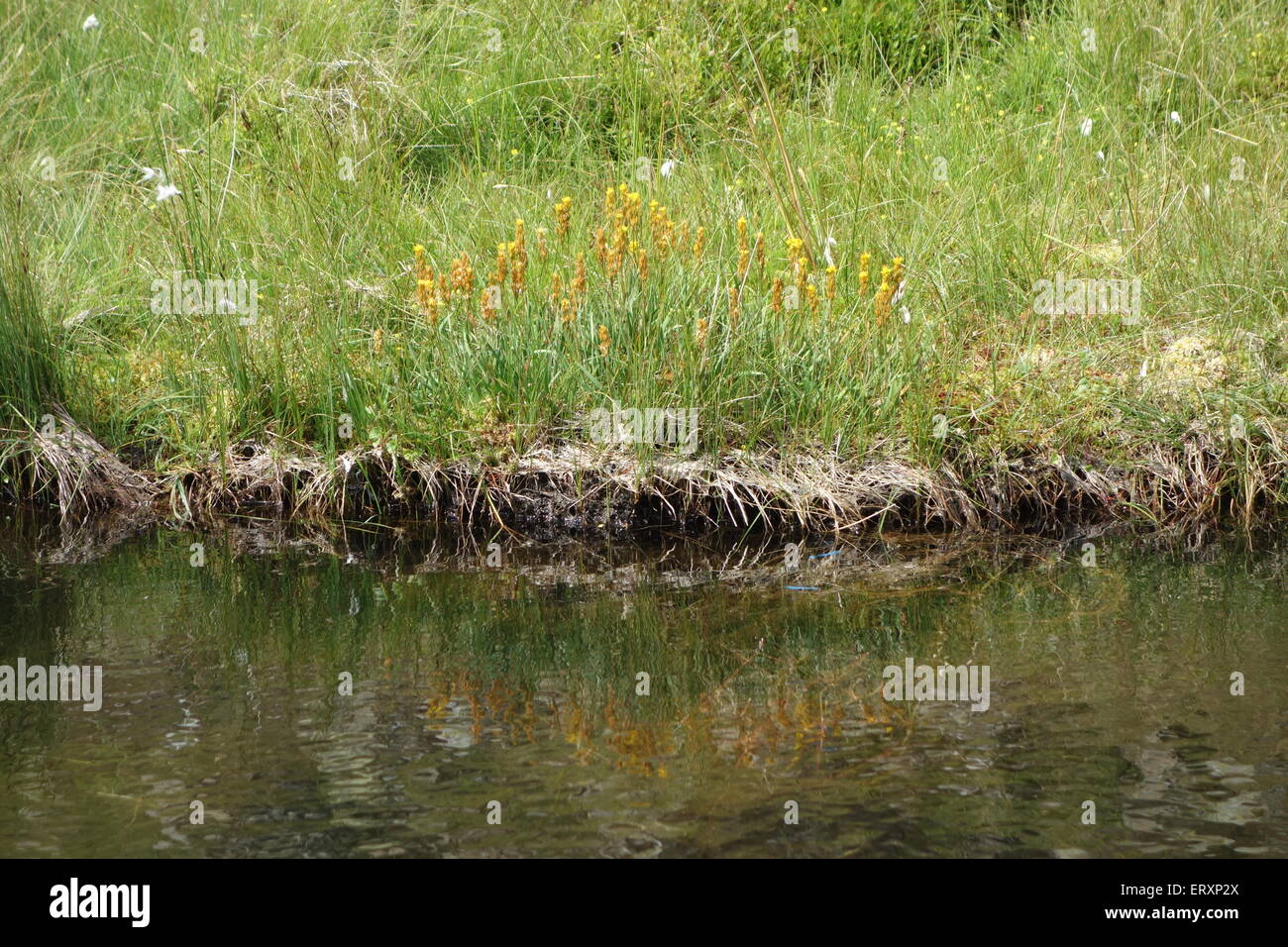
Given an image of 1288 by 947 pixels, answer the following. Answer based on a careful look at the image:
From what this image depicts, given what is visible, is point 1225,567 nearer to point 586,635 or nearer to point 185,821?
point 586,635

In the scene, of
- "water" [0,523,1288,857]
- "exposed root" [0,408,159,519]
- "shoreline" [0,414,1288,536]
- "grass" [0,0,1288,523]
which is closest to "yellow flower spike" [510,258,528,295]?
"grass" [0,0,1288,523]

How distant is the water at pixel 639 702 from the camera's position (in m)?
3.03

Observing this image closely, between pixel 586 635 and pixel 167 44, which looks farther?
pixel 167 44

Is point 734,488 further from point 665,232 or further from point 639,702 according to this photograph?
point 639,702

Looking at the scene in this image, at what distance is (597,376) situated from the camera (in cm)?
544

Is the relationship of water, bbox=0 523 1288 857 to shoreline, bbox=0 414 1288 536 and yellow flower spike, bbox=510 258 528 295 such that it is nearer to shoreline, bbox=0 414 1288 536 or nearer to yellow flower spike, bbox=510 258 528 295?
shoreline, bbox=0 414 1288 536

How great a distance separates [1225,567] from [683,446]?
6.76ft

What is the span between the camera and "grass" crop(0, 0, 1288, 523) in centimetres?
539

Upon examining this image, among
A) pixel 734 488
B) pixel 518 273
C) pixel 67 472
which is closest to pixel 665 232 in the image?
pixel 518 273

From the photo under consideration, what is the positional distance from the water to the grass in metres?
0.60

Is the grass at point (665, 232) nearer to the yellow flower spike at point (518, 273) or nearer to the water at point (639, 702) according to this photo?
the yellow flower spike at point (518, 273)
